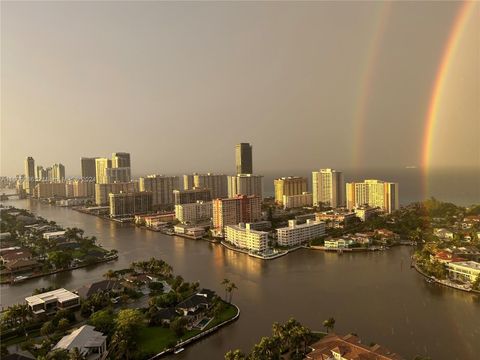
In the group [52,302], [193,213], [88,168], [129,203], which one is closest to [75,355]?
[52,302]

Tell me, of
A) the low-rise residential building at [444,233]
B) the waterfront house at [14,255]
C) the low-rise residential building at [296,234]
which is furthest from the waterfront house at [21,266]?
the low-rise residential building at [444,233]

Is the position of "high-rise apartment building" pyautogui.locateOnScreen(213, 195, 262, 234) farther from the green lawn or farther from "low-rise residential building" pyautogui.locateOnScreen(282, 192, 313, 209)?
the green lawn

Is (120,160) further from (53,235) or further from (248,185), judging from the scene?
(53,235)

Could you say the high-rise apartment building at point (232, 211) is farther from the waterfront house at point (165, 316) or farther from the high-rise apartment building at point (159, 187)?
the high-rise apartment building at point (159, 187)

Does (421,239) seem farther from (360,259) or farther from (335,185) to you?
(335,185)

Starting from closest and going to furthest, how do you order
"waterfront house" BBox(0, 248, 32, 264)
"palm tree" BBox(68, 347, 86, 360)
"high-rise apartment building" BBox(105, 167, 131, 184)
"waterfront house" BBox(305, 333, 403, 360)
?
"waterfront house" BBox(305, 333, 403, 360) → "palm tree" BBox(68, 347, 86, 360) → "waterfront house" BBox(0, 248, 32, 264) → "high-rise apartment building" BBox(105, 167, 131, 184)

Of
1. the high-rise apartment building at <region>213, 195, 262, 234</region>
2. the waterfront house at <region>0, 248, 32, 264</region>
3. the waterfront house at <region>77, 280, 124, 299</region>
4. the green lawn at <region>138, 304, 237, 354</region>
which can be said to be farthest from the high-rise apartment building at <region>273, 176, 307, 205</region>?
the green lawn at <region>138, 304, 237, 354</region>

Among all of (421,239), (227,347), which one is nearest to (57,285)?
(227,347)
